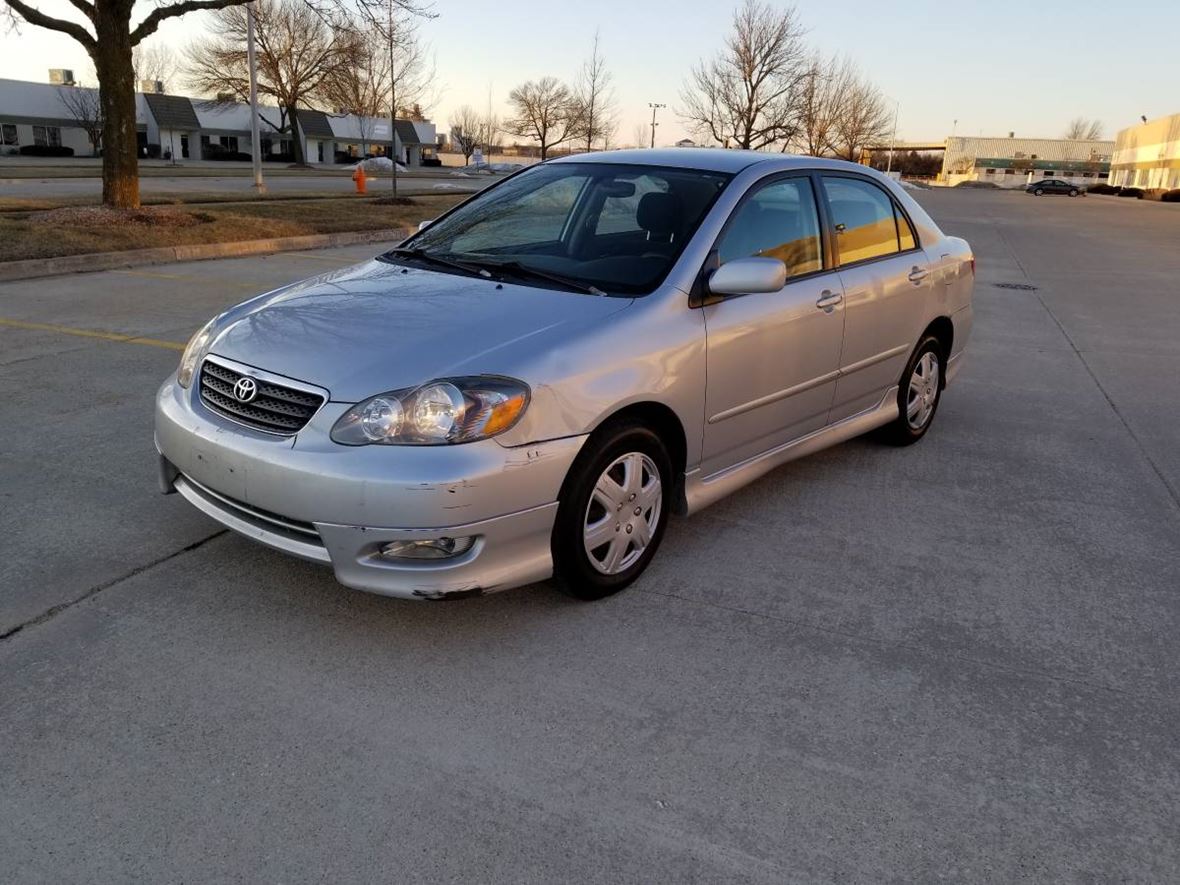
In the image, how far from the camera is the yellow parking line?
707 centimetres

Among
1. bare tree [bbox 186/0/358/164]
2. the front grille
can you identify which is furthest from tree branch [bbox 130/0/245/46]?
bare tree [bbox 186/0/358/164]

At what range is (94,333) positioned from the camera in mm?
7367

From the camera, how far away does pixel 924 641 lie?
3238 millimetres

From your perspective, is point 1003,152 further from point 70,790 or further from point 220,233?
point 70,790

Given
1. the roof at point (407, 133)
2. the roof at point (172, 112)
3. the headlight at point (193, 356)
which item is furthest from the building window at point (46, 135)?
the headlight at point (193, 356)

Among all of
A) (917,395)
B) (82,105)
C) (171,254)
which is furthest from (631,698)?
(82,105)

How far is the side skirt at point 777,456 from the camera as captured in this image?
376cm

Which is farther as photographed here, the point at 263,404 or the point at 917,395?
the point at 917,395

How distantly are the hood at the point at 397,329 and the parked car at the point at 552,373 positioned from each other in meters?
0.01

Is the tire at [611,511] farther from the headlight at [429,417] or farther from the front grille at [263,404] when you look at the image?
the front grille at [263,404]

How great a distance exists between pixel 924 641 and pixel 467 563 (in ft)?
5.38

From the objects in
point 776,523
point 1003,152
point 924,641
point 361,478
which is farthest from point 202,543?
point 1003,152

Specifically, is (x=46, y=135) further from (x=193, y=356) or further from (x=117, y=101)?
(x=193, y=356)

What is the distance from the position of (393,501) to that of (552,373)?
0.67m
